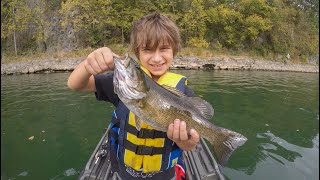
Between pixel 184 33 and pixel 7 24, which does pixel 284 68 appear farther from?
pixel 7 24

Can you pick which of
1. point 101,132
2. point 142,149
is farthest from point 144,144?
point 101,132

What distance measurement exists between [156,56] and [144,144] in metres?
1.08

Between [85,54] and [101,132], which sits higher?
[85,54]

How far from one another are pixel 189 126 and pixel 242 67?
3125 cm

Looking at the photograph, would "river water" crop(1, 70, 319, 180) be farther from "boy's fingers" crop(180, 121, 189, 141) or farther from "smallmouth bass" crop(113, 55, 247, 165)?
"boy's fingers" crop(180, 121, 189, 141)

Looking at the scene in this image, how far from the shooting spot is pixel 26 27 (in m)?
36.1

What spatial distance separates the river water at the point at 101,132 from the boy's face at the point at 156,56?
167 inches

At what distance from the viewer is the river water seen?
7.25 meters

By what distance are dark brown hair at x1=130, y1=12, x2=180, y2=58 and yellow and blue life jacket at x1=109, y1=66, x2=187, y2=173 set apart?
0.33m

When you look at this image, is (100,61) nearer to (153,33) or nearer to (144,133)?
(153,33)

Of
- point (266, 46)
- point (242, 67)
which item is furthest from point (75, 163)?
point (266, 46)

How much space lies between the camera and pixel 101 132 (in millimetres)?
9578

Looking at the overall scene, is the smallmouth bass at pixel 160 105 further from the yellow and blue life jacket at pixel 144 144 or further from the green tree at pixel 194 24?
the green tree at pixel 194 24

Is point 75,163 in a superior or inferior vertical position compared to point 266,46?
inferior
